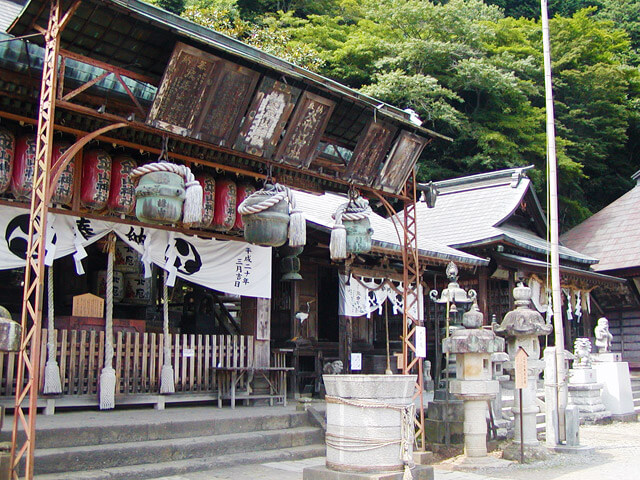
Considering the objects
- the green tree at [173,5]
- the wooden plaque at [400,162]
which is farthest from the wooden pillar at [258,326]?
the green tree at [173,5]

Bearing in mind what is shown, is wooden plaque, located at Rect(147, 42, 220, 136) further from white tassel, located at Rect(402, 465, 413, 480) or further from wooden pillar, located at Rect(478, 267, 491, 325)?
wooden pillar, located at Rect(478, 267, 491, 325)

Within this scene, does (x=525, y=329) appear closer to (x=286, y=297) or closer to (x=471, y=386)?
(x=471, y=386)

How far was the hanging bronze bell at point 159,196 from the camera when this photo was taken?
299 inches

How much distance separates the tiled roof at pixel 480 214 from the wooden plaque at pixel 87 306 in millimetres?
11921

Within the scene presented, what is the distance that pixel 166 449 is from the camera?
8.54m

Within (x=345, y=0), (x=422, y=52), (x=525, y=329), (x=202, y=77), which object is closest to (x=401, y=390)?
(x=202, y=77)

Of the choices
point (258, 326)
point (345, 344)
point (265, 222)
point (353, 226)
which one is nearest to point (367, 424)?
point (265, 222)

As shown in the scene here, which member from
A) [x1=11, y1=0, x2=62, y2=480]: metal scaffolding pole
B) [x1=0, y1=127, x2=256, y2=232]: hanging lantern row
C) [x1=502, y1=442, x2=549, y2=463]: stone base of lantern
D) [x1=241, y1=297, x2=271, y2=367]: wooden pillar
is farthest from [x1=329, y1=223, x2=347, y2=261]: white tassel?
[x1=502, y1=442, x2=549, y2=463]: stone base of lantern

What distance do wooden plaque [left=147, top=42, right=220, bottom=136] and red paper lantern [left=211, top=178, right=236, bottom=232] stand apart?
2769mm

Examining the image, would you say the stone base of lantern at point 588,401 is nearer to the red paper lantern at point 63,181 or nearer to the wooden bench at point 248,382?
the wooden bench at point 248,382

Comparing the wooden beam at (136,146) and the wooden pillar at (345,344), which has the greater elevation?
the wooden beam at (136,146)

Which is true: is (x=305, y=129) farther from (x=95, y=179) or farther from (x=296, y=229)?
(x=95, y=179)

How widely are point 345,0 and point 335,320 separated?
22.2m

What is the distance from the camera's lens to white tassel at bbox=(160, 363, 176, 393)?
1080cm
